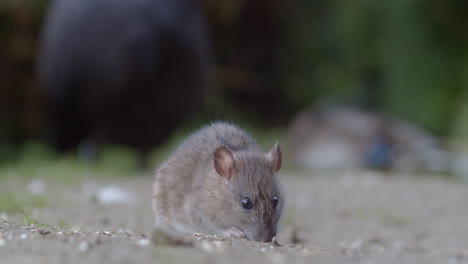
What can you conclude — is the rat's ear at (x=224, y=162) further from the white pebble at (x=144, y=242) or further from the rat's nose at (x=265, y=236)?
the white pebble at (x=144, y=242)

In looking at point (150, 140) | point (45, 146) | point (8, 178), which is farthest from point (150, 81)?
point (45, 146)

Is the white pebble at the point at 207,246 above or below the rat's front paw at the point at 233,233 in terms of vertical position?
below

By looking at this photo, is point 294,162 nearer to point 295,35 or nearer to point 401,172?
point 401,172

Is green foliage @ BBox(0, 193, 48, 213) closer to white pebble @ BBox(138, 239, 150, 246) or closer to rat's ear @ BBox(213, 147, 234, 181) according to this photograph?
rat's ear @ BBox(213, 147, 234, 181)

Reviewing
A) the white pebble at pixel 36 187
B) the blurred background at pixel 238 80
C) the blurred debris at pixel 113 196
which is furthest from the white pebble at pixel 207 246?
the blurred background at pixel 238 80

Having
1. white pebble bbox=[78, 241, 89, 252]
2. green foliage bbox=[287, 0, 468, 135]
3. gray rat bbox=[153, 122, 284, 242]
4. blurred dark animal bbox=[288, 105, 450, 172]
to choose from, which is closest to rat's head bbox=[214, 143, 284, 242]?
gray rat bbox=[153, 122, 284, 242]

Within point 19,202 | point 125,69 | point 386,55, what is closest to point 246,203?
point 19,202

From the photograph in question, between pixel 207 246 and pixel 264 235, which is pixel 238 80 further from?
pixel 207 246
